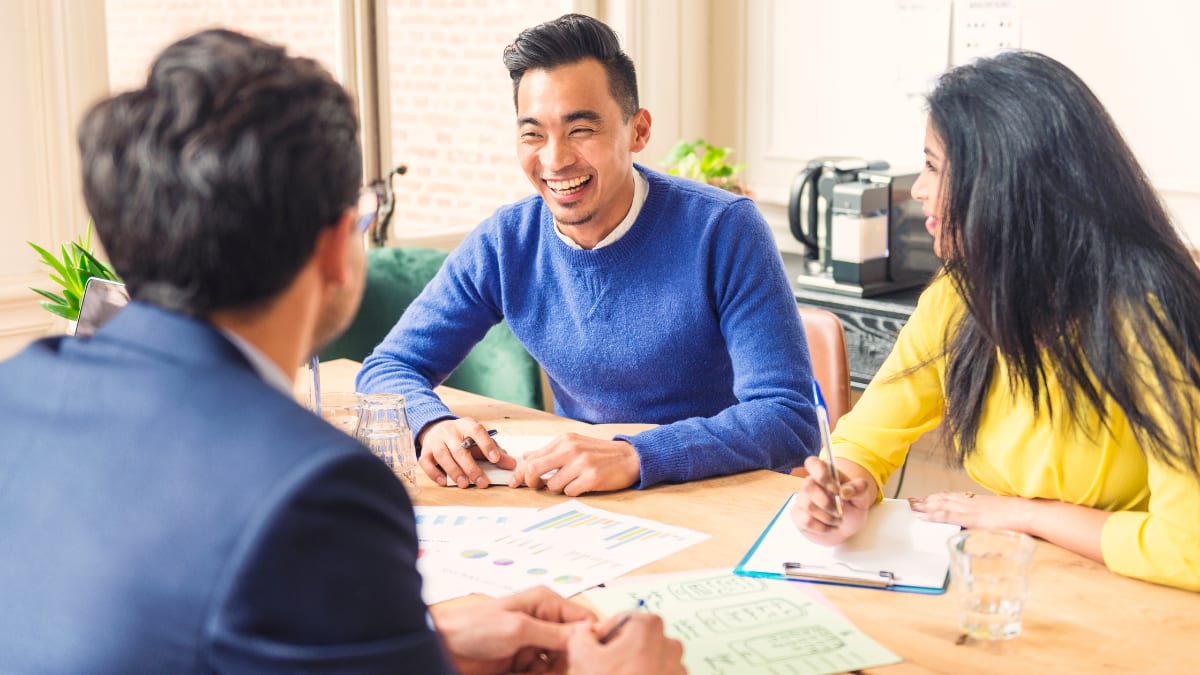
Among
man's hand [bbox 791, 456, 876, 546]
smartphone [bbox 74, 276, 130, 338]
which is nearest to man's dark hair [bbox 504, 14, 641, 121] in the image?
smartphone [bbox 74, 276, 130, 338]

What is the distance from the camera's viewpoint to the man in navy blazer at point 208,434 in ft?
2.55

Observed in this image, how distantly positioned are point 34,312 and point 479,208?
1481mm

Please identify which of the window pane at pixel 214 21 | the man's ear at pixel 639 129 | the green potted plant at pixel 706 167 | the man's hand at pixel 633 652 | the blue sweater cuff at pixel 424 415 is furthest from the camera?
the green potted plant at pixel 706 167

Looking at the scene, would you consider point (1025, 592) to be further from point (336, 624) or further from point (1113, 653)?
point (336, 624)

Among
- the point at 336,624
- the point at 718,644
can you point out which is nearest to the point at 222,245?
the point at 336,624

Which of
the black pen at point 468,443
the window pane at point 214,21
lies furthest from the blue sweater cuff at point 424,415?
the window pane at point 214,21

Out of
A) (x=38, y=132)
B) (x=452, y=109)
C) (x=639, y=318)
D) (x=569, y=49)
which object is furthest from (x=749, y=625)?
(x=452, y=109)

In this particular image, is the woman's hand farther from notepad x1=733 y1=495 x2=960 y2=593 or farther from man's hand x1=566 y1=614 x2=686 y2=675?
man's hand x1=566 y1=614 x2=686 y2=675

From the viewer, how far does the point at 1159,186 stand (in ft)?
10.2

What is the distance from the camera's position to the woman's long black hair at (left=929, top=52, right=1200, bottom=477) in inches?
59.3

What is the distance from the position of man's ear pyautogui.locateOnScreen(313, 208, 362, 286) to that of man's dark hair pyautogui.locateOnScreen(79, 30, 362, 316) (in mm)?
11

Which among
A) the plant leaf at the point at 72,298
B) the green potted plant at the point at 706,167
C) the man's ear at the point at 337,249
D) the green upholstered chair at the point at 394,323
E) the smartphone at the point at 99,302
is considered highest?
the man's ear at the point at 337,249

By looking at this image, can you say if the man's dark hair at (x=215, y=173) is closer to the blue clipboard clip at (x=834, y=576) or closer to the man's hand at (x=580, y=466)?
the blue clipboard clip at (x=834, y=576)

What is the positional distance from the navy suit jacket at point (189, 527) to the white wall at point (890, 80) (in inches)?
84.2
